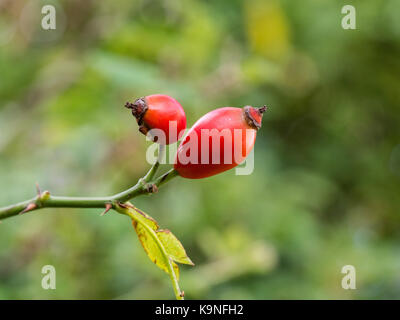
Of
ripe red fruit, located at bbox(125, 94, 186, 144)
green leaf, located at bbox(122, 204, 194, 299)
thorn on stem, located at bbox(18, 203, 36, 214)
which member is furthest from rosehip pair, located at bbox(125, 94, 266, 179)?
thorn on stem, located at bbox(18, 203, 36, 214)

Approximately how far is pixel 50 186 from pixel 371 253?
1997 millimetres

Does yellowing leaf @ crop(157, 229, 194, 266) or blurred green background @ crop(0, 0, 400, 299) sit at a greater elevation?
blurred green background @ crop(0, 0, 400, 299)

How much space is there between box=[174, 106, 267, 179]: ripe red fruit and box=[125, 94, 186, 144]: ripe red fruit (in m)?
0.03

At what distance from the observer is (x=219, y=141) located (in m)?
0.89

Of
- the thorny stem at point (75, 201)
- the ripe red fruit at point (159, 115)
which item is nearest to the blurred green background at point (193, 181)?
the thorny stem at point (75, 201)

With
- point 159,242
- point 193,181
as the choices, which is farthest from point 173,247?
point 193,181


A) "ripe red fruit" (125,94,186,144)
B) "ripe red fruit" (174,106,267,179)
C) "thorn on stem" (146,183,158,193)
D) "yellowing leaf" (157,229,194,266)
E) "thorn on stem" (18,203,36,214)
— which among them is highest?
"ripe red fruit" (125,94,186,144)

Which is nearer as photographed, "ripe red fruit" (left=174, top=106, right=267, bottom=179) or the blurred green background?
"ripe red fruit" (left=174, top=106, right=267, bottom=179)

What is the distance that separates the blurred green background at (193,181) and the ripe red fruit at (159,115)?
4.14 ft

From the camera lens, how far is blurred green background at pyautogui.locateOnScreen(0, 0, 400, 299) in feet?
7.48

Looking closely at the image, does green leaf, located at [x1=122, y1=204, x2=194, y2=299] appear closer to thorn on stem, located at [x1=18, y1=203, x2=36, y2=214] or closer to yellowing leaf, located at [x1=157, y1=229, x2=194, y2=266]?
yellowing leaf, located at [x1=157, y1=229, x2=194, y2=266]

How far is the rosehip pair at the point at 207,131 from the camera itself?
891mm

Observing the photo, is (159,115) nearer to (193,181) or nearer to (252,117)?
(252,117)
